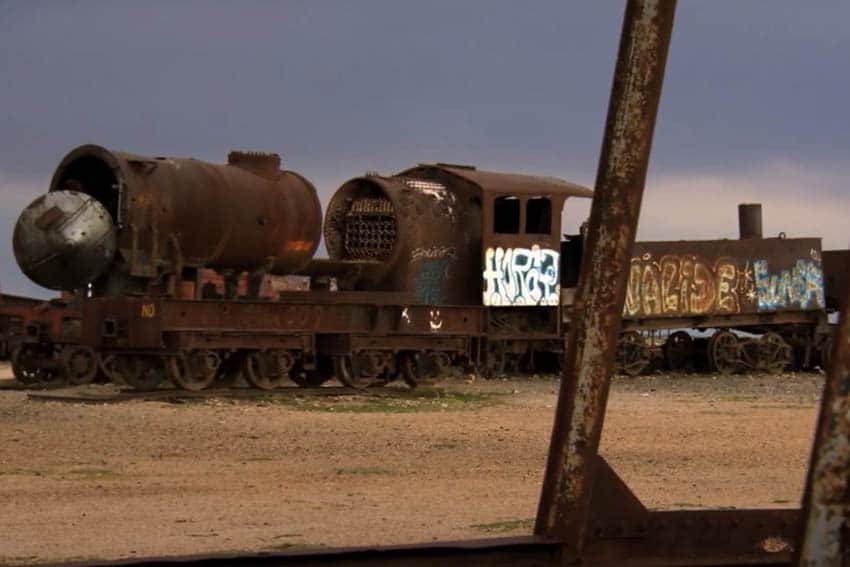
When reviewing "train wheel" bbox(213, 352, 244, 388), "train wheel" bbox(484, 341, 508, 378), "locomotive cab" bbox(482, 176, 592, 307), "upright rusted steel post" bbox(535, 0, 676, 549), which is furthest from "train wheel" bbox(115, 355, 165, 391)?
"upright rusted steel post" bbox(535, 0, 676, 549)

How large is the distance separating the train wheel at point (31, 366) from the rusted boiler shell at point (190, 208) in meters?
3.09

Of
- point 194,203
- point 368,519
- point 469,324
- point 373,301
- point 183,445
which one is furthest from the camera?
Answer: point 469,324

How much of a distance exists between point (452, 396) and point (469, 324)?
301 centimetres

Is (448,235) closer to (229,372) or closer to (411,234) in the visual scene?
(411,234)

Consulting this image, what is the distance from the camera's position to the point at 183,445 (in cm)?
1758

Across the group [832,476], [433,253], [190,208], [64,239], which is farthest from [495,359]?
[832,476]

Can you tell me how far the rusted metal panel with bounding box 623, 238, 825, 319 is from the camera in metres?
33.2

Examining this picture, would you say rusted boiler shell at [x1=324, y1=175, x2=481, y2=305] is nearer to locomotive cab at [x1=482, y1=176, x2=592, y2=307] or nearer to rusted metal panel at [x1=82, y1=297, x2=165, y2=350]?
locomotive cab at [x1=482, y1=176, x2=592, y2=307]

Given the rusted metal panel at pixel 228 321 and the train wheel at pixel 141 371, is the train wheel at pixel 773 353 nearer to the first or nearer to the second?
the rusted metal panel at pixel 228 321

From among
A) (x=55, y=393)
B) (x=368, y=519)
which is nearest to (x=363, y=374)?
(x=55, y=393)

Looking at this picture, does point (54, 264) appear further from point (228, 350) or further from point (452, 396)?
point (452, 396)

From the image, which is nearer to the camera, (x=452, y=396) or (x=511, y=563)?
(x=511, y=563)

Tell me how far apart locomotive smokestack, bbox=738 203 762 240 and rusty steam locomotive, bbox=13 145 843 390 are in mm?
1569

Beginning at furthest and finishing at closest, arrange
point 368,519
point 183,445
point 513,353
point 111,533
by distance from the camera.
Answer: point 513,353, point 183,445, point 368,519, point 111,533
